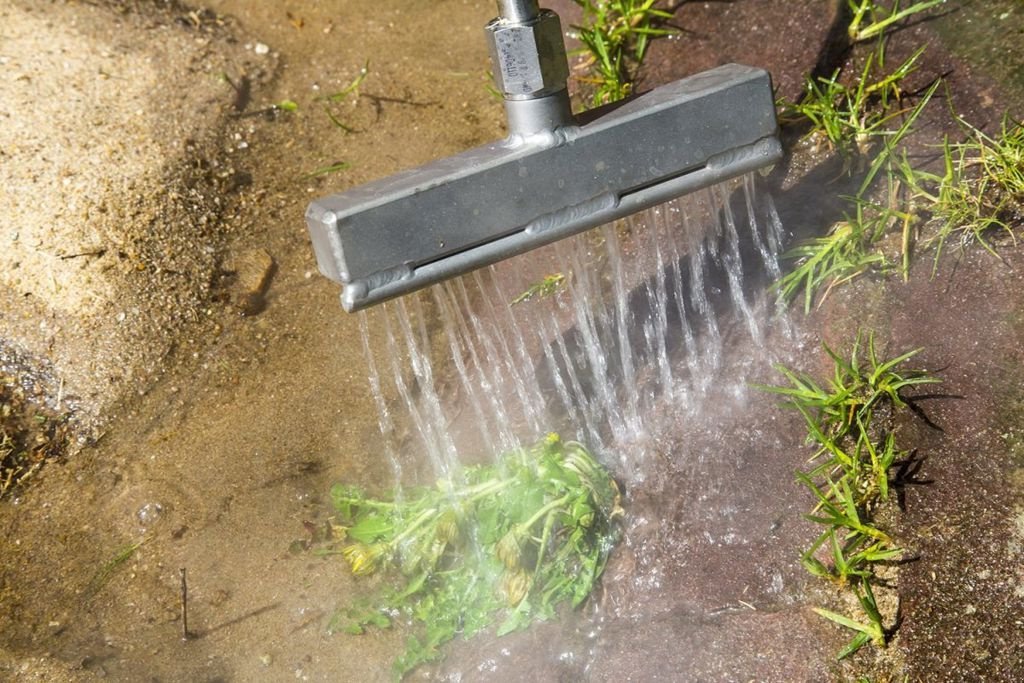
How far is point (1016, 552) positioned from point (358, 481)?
203cm

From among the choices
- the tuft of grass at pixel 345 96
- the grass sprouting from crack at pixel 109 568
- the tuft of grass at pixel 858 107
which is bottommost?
the grass sprouting from crack at pixel 109 568

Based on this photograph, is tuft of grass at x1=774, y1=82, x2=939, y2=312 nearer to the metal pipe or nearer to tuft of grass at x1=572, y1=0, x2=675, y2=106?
tuft of grass at x1=572, y1=0, x2=675, y2=106

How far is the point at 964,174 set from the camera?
2.81 metres

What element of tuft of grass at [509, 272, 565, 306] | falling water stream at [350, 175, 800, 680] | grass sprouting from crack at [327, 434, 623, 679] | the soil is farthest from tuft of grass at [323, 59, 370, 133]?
grass sprouting from crack at [327, 434, 623, 679]

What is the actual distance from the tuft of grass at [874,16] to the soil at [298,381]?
7cm

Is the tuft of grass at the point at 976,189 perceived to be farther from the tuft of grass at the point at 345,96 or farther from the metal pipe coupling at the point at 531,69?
the tuft of grass at the point at 345,96

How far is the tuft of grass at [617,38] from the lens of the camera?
3.55 meters

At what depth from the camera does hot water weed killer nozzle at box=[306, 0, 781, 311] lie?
2.20 meters

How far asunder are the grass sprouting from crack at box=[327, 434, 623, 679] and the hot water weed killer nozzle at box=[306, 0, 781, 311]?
0.88 metres

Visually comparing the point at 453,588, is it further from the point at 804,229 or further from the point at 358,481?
the point at 804,229

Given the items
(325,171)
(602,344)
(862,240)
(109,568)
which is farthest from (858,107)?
(109,568)

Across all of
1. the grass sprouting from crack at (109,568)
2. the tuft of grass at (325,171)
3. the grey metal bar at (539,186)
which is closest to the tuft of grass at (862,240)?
the grey metal bar at (539,186)

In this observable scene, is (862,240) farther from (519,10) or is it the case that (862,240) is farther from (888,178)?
(519,10)

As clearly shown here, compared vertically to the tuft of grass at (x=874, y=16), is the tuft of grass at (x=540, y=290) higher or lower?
lower
